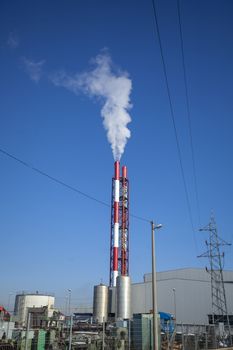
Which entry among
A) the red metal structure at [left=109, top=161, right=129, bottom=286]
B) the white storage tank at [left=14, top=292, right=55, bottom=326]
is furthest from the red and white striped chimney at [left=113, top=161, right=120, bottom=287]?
the white storage tank at [left=14, top=292, right=55, bottom=326]

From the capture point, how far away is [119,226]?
62.4 metres

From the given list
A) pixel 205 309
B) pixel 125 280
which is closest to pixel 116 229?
pixel 125 280

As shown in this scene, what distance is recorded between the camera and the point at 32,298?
7881 cm

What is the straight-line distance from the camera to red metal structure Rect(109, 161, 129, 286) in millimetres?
59906

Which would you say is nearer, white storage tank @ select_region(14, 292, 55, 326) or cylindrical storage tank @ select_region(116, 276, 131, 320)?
cylindrical storage tank @ select_region(116, 276, 131, 320)

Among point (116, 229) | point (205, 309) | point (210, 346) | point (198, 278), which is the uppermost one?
point (116, 229)

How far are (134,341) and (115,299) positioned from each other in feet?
109

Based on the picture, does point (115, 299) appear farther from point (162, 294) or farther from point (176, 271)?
point (176, 271)

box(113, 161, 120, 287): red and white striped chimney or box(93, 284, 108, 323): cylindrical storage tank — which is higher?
box(113, 161, 120, 287): red and white striped chimney

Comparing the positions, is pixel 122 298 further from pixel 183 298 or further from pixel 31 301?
pixel 31 301

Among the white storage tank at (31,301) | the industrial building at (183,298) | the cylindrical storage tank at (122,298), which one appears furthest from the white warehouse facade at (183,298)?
the white storage tank at (31,301)

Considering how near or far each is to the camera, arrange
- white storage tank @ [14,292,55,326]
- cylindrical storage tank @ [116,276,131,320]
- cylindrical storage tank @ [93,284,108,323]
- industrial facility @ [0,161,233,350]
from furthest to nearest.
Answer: white storage tank @ [14,292,55,326], cylindrical storage tank @ [93,284,108,323], cylindrical storage tank @ [116,276,131,320], industrial facility @ [0,161,233,350]

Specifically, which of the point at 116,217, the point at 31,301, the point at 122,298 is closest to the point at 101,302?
the point at 122,298

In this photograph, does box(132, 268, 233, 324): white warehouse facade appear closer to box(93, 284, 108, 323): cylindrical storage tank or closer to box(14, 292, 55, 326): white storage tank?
box(93, 284, 108, 323): cylindrical storage tank
